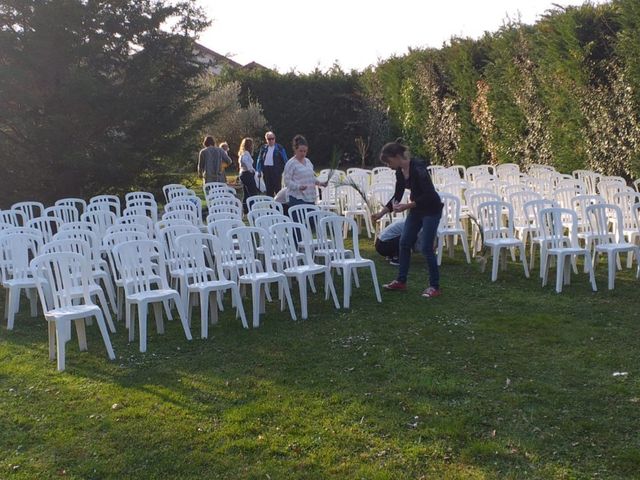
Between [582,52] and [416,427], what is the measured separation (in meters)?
10.0

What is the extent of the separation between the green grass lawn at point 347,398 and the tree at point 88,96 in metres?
5.88

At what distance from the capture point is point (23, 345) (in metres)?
6.11

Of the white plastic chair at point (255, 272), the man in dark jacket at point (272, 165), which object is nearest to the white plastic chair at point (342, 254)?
the white plastic chair at point (255, 272)

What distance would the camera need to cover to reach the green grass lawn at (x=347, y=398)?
378cm

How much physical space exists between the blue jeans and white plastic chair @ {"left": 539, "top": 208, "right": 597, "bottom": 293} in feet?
4.01

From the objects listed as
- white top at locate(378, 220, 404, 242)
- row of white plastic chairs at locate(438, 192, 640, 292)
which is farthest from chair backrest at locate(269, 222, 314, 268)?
row of white plastic chairs at locate(438, 192, 640, 292)

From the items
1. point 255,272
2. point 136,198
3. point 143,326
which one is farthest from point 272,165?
point 143,326

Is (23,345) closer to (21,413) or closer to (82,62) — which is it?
(21,413)

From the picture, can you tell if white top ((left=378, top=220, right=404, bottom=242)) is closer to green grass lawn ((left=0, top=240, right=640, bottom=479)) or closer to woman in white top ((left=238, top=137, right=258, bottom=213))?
green grass lawn ((left=0, top=240, right=640, bottom=479))

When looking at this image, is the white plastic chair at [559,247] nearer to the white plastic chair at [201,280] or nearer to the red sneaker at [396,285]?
the red sneaker at [396,285]

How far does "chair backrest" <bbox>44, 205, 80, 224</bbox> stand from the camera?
8852 millimetres

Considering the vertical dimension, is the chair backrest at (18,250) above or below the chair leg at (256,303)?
above

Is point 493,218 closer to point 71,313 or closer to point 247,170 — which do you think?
point 71,313

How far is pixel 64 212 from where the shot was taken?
9.05 meters
